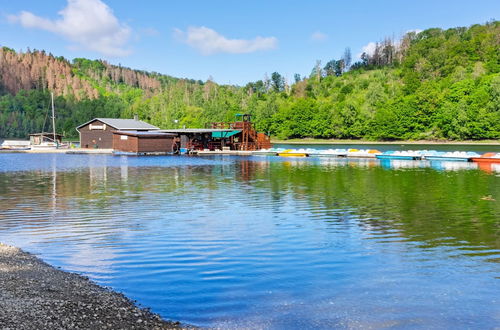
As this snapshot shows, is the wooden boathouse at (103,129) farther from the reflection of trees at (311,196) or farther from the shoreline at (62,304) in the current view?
the shoreline at (62,304)

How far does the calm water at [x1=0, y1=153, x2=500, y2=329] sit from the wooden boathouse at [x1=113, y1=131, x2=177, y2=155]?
179ft

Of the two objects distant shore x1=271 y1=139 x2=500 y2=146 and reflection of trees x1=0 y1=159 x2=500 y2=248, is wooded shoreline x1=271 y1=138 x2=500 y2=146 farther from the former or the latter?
reflection of trees x1=0 y1=159 x2=500 y2=248

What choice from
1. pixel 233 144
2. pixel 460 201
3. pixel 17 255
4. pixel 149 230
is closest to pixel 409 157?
pixel 233 144

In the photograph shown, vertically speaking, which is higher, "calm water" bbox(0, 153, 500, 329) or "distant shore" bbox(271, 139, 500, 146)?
"distant shore" bbox(271, 139, 500, 146)

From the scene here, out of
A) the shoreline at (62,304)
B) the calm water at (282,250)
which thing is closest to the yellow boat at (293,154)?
the calm water at (282,250)

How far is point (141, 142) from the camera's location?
9081 centimetres

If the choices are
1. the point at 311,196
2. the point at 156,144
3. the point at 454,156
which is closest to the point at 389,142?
the point at 454,156

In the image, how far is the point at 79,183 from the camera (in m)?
41.5

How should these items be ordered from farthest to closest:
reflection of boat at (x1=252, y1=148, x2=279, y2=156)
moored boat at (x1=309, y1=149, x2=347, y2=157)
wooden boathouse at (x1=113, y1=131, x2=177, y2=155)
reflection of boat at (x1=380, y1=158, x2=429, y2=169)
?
1. reflection of boat at (x1=252, y1=148, x2=279, y2=156)
2. wooden boathouse at (x1=113, y1=131, x2=177, y2=155)
3. moored boat at (x1=309, y1=149, x2=347, y2=157)
4. reflection of boat at (x1=380, y1=158, x2=429, y2=169)

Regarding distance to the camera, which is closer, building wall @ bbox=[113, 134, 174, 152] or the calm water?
the calm water

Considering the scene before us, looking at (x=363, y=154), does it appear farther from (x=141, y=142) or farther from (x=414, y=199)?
(x=414, y=199)

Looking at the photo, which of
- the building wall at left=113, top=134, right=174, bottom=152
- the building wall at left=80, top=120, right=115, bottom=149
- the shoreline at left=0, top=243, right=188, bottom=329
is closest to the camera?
the shoreline at left=0, top=243, right=188, bottom=329

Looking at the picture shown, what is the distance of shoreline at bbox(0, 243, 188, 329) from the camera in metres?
9.84

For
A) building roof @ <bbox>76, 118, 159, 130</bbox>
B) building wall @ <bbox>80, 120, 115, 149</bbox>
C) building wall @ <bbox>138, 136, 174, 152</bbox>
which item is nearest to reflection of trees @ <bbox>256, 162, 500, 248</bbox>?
building wall @ <bbox>138, 136, 174, 152</bbox>
